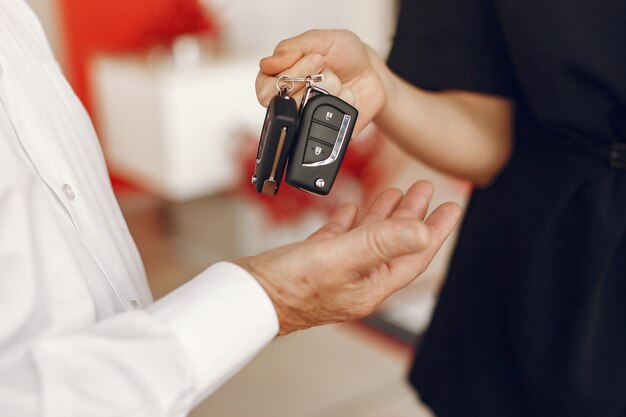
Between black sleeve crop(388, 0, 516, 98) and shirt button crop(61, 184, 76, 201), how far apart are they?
532 mm

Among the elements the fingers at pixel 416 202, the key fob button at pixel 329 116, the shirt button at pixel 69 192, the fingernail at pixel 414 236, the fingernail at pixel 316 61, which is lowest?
the shirt button at pixel 69 192

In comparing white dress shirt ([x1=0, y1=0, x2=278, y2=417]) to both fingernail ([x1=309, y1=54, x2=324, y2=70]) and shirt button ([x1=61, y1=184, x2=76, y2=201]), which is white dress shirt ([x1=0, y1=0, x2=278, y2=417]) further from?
fingernail ([x1=309, y1=54, x2=324, y2=70])

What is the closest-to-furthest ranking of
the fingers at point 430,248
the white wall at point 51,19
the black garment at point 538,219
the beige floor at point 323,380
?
the fingers at point 430,248
the black garment at point 538,219
the beige floor at point 323,380
the white wall at point 51,19

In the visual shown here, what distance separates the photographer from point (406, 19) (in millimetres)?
1052

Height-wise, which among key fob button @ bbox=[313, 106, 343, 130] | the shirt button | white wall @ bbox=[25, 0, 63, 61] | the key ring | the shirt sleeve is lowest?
white wall @ bbox=[25, 0, 63, 61]

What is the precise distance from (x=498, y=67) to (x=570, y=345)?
1.27ft

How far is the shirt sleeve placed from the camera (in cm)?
57

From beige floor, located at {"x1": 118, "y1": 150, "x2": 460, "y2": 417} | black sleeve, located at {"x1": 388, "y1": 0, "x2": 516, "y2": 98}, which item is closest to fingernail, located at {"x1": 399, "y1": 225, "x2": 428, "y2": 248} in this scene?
black sleeve, located at {"x1": 388, "y1": 0, "x2": 516, "y2": 98}

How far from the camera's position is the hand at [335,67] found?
735 mm

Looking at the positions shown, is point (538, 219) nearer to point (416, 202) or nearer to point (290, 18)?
point (416, 202)

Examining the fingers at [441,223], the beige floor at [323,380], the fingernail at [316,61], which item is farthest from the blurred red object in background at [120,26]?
the fingers at [441,223]

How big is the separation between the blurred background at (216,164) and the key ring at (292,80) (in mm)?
1419

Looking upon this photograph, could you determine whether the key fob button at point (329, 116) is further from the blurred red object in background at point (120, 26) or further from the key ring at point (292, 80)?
the blurred red object in background at point (120, 26)

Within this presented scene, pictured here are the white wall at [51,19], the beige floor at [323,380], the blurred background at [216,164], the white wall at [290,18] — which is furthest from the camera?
the white wall at [290,18]
